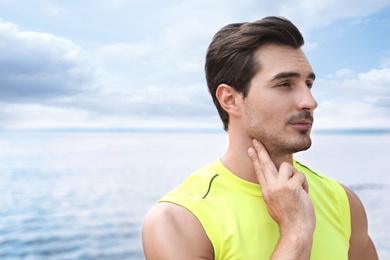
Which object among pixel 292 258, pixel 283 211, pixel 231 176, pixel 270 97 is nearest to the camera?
pixel 292 258

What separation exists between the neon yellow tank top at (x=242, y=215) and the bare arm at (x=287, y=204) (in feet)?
0.48

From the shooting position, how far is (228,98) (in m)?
3.06

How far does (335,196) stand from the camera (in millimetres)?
3219

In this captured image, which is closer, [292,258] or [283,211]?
[292,258]

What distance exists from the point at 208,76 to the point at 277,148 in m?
0.71

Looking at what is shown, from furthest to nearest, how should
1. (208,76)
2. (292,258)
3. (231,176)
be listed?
(208,76)
(231,176)
(292,258)

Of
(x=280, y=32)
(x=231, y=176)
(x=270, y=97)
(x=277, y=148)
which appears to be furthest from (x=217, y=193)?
(x=280, y=32)

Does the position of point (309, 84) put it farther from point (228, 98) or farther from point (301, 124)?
point (228, 98)

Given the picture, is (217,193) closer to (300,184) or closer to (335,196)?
(300,184)

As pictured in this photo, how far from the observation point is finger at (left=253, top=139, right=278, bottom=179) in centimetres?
276

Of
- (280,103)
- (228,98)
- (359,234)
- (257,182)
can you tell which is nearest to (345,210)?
(359,234)

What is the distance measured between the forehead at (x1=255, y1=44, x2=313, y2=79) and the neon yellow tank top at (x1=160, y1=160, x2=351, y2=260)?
0.66 m

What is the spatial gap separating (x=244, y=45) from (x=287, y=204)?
0.99 metres

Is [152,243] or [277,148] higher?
[277,148]
